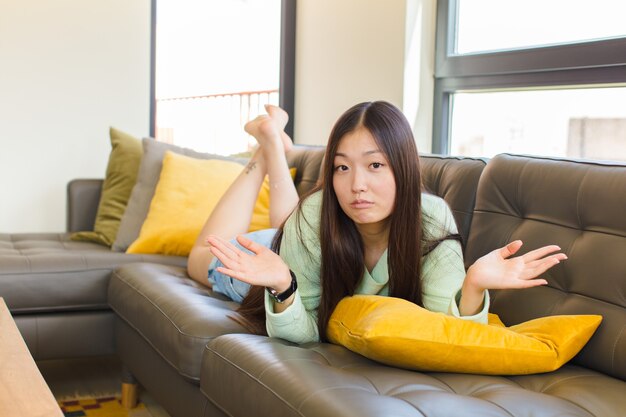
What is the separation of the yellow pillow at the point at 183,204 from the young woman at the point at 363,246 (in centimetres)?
123

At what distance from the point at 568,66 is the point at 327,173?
1.35 m

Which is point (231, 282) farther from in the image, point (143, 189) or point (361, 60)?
point (361, 60)

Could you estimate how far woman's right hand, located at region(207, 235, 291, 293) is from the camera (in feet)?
5.93

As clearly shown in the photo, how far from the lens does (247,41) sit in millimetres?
5645

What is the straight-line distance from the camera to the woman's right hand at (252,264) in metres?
1.81

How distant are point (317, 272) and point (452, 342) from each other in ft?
1.57

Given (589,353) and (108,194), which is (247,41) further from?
(589,353)

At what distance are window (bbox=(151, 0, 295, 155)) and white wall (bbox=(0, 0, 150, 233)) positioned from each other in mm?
629

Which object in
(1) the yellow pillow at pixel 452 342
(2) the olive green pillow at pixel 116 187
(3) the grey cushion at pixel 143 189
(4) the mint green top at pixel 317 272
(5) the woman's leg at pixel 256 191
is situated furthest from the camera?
(2) the olive green pillow at pixel 116 187

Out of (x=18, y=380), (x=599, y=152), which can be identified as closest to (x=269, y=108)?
(x=599, y=152)

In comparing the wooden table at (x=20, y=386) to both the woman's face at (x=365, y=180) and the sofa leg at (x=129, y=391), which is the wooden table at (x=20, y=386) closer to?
the woman's face at (x=365, y=180)

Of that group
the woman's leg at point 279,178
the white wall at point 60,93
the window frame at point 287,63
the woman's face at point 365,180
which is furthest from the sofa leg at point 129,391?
the window frame at point 287,63

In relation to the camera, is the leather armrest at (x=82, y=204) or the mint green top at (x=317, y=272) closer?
the mint green top at (x=317, y=272)

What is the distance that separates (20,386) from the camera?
1.69 metres
